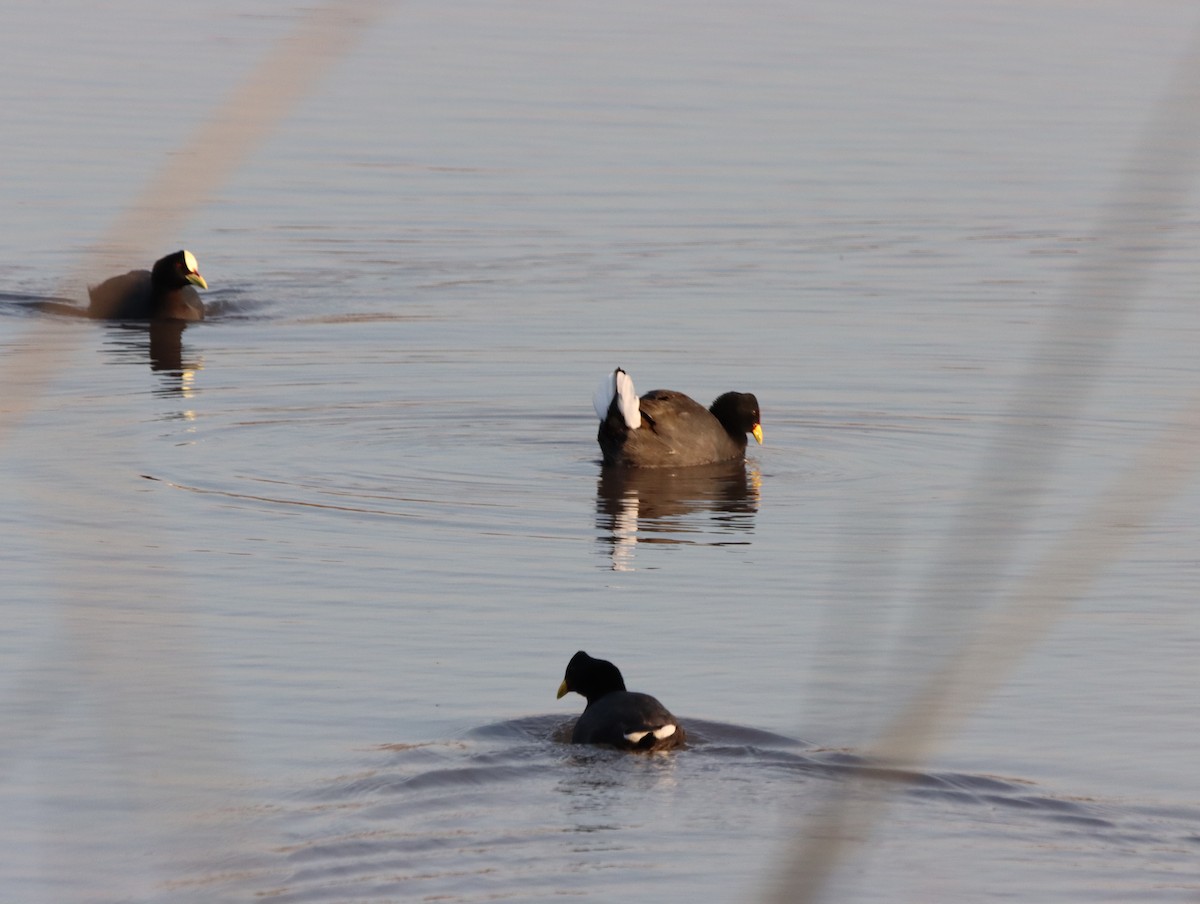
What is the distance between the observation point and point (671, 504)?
13805 millimetres

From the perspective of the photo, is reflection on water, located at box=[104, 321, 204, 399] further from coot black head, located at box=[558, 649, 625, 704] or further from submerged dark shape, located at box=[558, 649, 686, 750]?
submerged dark shape, located at box=[558, 649, 686, 750]

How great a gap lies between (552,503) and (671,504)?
1.06 m

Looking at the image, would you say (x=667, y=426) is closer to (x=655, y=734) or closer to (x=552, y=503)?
(x=552, y=503)

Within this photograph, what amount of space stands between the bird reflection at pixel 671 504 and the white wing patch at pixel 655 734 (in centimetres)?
355

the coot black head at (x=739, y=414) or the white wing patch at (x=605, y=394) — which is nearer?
the white wing patch at (x=605, y=394)

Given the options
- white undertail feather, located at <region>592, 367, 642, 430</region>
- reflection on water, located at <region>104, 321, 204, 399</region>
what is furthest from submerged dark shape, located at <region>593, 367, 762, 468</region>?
reflection on water, located at <region>104, 321, 204, 399</region>

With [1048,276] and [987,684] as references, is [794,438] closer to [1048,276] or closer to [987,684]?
[1048,276]

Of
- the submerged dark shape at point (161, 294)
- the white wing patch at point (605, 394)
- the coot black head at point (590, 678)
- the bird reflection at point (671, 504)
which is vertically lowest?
the bird reflection at point (671, 504)

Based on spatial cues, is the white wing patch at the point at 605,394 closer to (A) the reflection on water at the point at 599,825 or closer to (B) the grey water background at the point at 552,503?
(B) the grey water background at the point at 552,503

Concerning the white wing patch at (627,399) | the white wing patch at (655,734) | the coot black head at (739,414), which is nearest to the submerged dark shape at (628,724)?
the white wing patch at (655,734)

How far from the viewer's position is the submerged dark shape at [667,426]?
14141 mm

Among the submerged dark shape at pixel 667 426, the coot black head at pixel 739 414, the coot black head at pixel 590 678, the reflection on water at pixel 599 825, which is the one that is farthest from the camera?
the coot black head at pixel 739 414

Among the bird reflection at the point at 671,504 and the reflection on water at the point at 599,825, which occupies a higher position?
the bird reflection at the point at 671,504

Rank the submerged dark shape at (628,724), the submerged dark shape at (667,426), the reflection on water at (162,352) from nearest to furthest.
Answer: the submerged dark shape at (628,724), the submerged dark shape at (667,426), the reflection on water at (162,352)
